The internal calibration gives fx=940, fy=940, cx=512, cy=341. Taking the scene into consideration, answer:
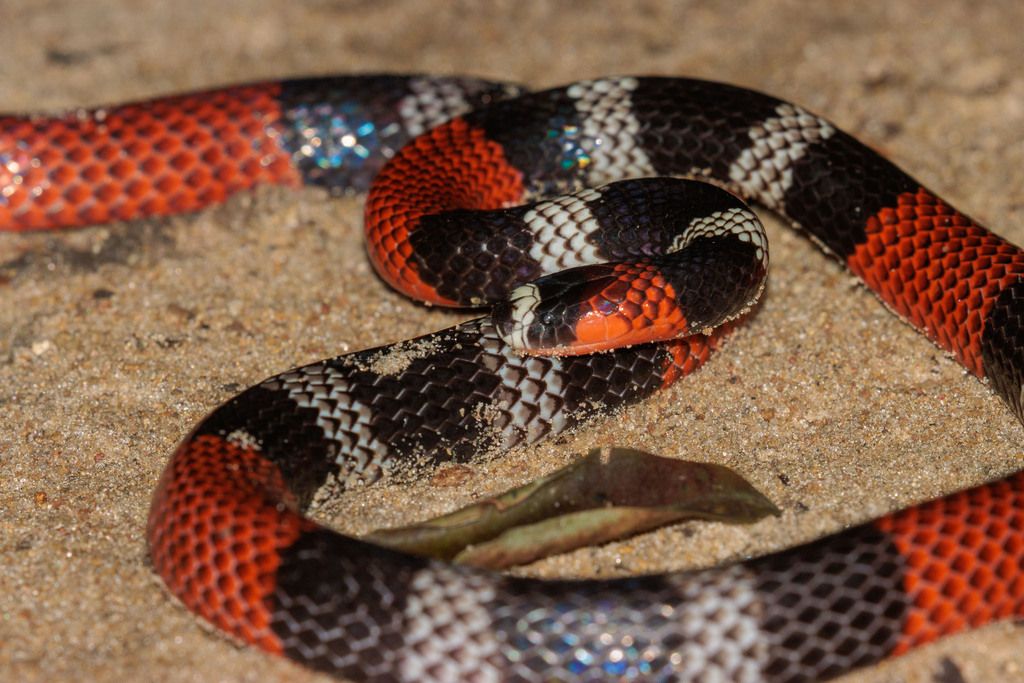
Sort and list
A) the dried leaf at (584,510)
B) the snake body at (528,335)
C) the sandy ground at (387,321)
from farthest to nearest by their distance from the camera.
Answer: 1. the sandy ground at (387,321)
2. the dried leaf at (584,510)
3. the snake body at (528,335)

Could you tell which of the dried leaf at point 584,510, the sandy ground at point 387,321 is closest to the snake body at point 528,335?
the sandy ground at point 387,321

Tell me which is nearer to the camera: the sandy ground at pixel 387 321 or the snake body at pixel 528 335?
the snake body at pixel 528 335

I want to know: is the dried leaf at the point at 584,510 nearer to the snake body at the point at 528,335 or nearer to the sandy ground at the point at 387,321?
the sandy ground at the point at 387,321

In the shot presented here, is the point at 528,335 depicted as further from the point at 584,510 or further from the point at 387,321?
the point at 387,321

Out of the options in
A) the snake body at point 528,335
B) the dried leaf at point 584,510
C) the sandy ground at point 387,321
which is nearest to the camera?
the snake body at point 528,335

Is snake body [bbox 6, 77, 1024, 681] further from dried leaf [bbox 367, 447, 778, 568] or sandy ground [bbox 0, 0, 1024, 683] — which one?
dried leaf [bbox 367, 447, 778, 568]

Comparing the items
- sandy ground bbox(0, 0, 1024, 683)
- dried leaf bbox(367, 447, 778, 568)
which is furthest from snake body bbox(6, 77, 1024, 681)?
dried leaf bbox(367, 447, 778, 568)

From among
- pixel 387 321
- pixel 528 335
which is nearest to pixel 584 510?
pixel 528 335
